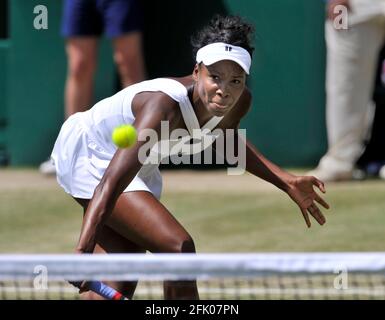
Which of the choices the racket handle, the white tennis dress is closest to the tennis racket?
the racket handle

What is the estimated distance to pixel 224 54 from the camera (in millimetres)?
4848

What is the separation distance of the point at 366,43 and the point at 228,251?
235cm

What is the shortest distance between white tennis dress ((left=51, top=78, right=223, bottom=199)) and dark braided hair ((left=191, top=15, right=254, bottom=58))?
21 cm

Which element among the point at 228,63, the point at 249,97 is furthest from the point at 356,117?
the point at 228,63

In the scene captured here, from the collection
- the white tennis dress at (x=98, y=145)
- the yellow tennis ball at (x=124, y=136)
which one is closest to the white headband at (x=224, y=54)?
the white tennis dress at (x=98, y=145)

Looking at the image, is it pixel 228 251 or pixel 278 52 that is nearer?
pixel 228 251

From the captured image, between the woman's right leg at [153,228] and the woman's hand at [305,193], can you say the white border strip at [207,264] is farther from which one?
the woman's hand at [305,193]

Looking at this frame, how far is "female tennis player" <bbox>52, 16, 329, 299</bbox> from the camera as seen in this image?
461cm

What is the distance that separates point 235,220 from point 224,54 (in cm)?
364

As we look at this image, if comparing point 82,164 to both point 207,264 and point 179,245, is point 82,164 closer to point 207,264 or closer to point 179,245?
point 179,245

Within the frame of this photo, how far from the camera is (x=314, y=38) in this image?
9.73 meters

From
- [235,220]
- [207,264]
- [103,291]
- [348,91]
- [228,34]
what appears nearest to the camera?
[207,264]

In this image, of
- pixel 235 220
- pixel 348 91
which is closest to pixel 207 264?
pixel 235 220
